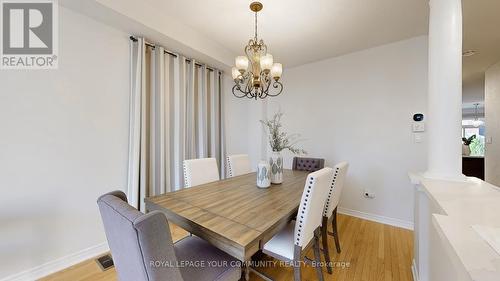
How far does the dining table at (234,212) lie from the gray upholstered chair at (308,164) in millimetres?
1005

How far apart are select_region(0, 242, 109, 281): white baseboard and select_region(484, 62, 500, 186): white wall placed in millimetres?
5859

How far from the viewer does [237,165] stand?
2633 millimetres

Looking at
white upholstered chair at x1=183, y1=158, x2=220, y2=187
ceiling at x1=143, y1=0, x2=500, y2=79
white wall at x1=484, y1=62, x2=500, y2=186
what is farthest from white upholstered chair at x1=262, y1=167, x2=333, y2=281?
white wall at x1=484, y1=62, x2=500, y2=186

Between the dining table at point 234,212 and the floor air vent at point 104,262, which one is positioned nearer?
the dining table at point 234,212

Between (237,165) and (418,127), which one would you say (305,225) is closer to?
(237,165)

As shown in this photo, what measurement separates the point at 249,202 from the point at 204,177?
2.73ft

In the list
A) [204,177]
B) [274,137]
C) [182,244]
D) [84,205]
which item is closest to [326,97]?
[274,137]

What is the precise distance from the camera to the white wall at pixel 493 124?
11.1 ft

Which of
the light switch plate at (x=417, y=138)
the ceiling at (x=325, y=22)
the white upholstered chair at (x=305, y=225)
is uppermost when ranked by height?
the ceiling at (x=325, y=22)

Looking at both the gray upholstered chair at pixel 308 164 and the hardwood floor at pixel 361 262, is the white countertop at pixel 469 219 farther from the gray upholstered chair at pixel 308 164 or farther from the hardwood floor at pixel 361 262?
the gray upholstered chair at pixel 308 164

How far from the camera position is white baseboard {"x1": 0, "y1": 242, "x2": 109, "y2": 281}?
1.61 meters

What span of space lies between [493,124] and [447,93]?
12.3 ft

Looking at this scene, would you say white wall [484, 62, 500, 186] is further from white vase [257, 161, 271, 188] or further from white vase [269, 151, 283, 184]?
white vase [257, 161, 271, 188]

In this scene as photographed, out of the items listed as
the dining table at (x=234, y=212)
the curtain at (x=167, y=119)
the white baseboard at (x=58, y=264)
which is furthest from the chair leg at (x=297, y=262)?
the white baseboard at (x=58, y=264)
